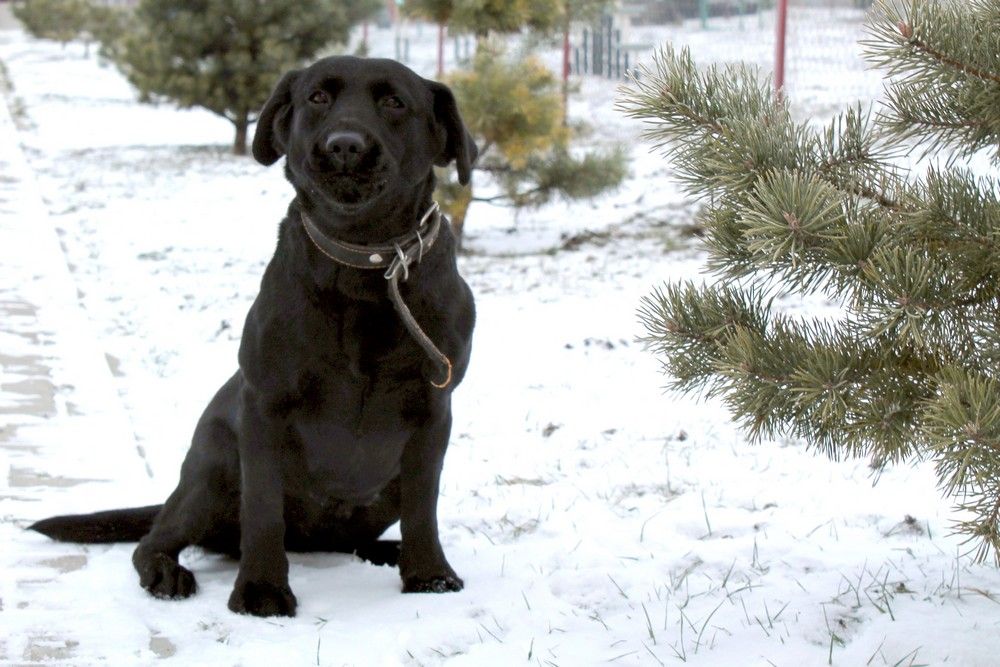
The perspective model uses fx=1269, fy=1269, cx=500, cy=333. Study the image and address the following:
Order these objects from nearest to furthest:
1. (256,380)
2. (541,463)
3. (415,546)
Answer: (256,380), (415,546), (541,463)

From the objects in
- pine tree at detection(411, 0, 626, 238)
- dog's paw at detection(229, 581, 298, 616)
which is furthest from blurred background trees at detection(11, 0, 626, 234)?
dog's paw at detection(229, 581, 298, 616)

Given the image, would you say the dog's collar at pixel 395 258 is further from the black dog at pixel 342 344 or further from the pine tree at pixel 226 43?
the pine tree at pixel 226 43

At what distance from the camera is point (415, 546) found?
3020mm

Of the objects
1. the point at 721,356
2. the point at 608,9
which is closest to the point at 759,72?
the point at 721,356

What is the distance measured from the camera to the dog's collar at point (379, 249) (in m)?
2.79

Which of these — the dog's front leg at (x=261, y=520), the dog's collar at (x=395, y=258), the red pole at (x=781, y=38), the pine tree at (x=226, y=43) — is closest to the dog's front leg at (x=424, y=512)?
the dog's collar at (x=395, y=258)

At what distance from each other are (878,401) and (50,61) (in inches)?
1374

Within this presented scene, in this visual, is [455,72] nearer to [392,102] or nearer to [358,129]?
[392,102]

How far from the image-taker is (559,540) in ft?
11.2

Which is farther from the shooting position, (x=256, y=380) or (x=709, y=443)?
(x=709, y=443)

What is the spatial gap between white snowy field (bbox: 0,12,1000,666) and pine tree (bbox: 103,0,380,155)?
6658 mm

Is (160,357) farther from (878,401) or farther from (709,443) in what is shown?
(878,401)

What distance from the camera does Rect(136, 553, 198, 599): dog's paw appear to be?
2.97 m

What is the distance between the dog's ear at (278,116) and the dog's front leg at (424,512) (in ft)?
2.36
